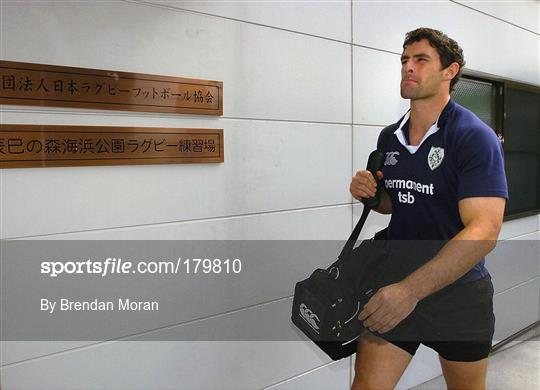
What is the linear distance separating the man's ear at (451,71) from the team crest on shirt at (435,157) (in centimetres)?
30

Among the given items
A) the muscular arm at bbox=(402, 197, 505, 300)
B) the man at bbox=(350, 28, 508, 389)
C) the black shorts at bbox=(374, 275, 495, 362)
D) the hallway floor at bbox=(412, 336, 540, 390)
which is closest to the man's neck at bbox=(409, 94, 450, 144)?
the man at bbox=(350, 28, 508, 389)

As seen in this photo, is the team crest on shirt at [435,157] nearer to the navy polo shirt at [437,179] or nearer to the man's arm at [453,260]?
the navy polo shirt at [437,179]

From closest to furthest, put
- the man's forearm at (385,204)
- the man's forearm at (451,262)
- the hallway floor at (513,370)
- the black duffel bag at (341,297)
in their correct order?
the man's forearm at (451,262)
the black duffel bag at (341,297)
the man's forearm at (385,204)
the hallway floor at (513,370)

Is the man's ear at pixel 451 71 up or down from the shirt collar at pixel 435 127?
up

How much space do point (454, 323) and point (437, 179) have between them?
20.3 inches

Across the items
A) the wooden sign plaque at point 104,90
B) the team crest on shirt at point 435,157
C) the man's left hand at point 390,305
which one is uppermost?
the wooden sign plaque at point 104,90

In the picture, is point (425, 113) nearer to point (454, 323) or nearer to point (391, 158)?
point (391, 158)

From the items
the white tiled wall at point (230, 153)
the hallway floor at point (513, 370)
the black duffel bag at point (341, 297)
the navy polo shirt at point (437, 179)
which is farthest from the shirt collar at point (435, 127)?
the hallway floor at point (513, 370)

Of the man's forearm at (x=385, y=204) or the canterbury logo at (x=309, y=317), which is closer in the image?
the canterbury logo at (x=309, y=317)

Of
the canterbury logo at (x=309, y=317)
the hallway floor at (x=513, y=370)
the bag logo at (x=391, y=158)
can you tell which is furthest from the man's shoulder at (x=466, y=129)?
the hallway floor at (x=513, y=370)

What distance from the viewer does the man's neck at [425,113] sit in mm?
1740

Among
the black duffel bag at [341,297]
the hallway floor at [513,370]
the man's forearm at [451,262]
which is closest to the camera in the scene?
the man's forearm at [451,262]

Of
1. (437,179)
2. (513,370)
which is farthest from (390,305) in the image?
(513,370)

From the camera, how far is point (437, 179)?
162 cm
